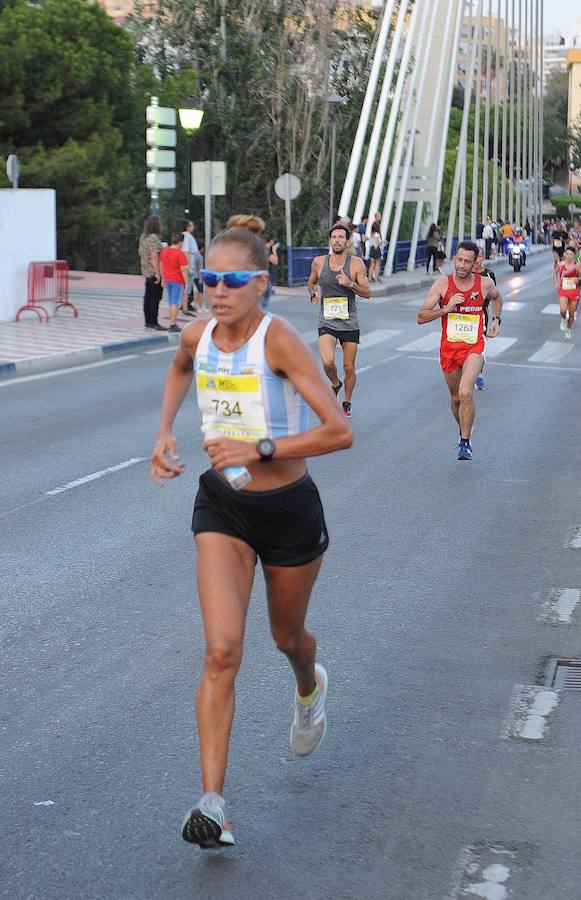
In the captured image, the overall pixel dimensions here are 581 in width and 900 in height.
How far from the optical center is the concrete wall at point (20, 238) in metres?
24.0

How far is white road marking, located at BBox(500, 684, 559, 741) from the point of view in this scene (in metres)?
5.23

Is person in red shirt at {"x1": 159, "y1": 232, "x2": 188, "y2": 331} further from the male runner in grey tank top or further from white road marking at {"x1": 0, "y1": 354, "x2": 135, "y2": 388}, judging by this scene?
the male runner in grey tank top

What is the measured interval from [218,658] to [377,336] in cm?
2115

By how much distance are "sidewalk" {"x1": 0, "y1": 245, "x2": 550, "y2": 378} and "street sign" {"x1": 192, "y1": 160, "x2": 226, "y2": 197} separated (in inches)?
96.2

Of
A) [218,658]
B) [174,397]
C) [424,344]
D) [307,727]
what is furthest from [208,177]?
[218,658]

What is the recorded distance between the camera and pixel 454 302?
1196 centimetres

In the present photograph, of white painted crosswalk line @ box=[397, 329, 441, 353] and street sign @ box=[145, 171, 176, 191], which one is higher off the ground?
street sign @ box=[145, 171, 176, 191]

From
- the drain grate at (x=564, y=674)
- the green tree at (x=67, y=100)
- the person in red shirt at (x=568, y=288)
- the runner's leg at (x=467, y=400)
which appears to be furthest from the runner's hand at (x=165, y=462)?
the green tree at (x=67, y=100)

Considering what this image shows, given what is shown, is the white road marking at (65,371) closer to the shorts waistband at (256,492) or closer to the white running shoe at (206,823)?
the shorts waistband at (256,492)

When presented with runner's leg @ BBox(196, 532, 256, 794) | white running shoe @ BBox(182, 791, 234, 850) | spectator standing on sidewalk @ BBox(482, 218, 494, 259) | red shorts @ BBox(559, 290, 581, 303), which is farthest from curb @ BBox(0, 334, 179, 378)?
spectator standing on sidewalk @ BBox(482, 218, 494, 259)

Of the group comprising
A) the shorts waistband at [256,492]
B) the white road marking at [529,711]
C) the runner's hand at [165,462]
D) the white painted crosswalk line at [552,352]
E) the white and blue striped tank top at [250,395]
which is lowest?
the white road marking at [529,711]

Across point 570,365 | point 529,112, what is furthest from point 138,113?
point 529,112

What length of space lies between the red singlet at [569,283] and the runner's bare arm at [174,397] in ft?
70.8

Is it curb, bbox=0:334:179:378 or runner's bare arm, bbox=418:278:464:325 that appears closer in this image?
runner's bare arm, bbox=418:278:464:325
